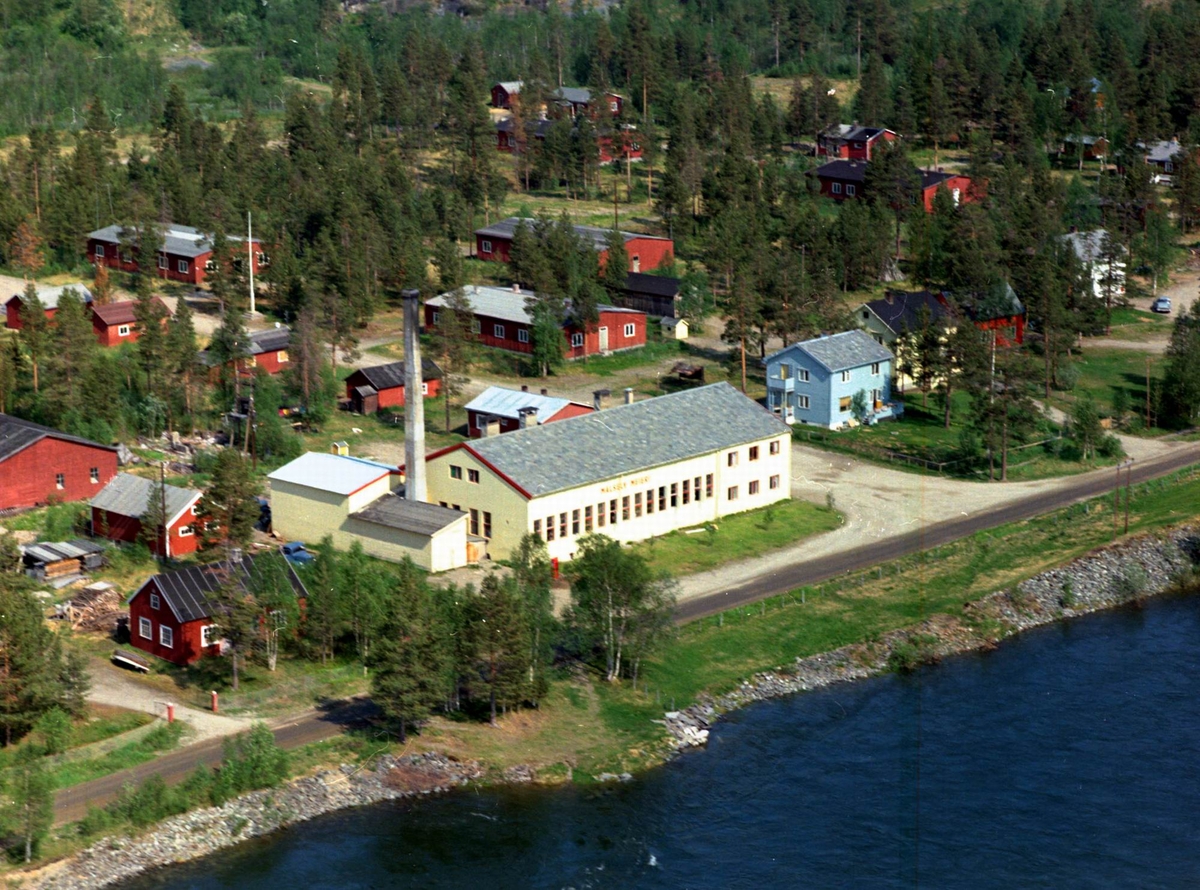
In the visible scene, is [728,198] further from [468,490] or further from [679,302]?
[468,490]

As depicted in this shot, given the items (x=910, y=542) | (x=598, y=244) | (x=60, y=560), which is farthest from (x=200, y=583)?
(x=598, y=244)

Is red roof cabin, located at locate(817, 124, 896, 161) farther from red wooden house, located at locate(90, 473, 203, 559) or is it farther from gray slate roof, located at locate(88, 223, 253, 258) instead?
red wooden house, located at locate(90, 473, 203, 559)

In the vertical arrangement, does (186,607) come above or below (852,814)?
above

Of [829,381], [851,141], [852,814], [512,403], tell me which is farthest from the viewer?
[851,141]

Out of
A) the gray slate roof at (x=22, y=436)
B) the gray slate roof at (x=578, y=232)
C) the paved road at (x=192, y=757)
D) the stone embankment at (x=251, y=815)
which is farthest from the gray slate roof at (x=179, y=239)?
the stone embankment at (x=251, y=815)

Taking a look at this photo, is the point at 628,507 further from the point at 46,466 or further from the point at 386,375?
the point at 46,466

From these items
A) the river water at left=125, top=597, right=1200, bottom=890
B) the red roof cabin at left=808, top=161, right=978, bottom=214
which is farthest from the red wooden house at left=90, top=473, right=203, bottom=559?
the red roof cabin at left=808, top=161, right=978, bottom=214

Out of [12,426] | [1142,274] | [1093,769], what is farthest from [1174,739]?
[1142,274]
